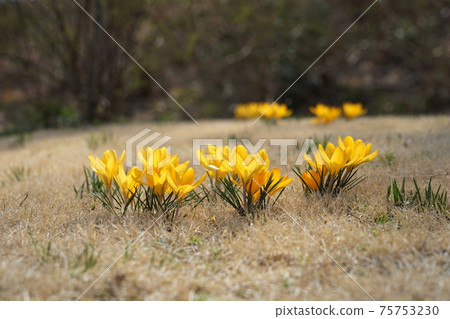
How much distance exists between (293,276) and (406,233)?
55 centimetres

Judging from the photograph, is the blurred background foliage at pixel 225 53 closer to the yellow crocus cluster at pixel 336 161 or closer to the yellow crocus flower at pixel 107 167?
the yellow crocus flower at pixel 107 167

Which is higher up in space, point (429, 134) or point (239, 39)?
point (239, 39)

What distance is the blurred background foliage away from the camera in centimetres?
745

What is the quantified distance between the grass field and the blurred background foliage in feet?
17.3

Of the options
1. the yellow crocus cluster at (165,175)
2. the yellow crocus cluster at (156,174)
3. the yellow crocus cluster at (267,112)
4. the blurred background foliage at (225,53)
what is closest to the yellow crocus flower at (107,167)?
the yellow crocus cluster at (156,174)

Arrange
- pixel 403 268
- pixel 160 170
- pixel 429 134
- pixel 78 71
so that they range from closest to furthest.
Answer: pixel 403 268
pixel 160 170
pixel 429 134
pixel 78 71

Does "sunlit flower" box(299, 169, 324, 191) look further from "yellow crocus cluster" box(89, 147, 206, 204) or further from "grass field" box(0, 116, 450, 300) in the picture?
"yellow crocus cluster" box(89, 147, 206, 204)

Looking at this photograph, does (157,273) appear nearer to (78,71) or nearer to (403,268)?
(403,268)

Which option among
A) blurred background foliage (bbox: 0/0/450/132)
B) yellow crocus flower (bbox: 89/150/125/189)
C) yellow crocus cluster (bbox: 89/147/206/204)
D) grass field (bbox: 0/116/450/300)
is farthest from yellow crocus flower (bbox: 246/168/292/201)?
blurred background foliage (bbox: 0/0/450/132)

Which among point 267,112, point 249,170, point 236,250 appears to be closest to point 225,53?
point 267,112

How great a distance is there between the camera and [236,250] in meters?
1.88

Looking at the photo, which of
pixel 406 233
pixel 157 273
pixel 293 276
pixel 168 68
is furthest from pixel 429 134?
pixel 168 68

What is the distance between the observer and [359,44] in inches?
346
